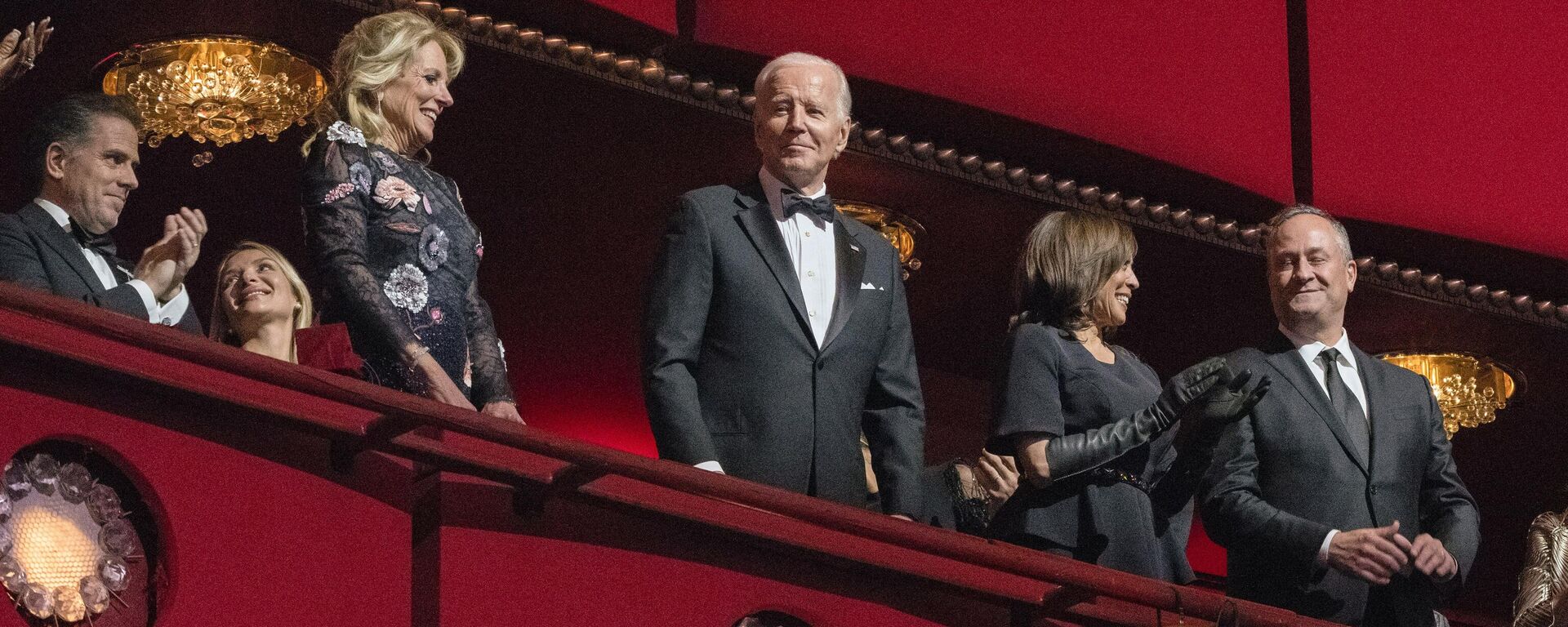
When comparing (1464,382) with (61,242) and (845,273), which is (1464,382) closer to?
(845,273)

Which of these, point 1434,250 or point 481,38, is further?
point 1434,250

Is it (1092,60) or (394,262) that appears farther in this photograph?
(1092,60)

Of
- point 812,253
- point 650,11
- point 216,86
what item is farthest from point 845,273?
point 216,86

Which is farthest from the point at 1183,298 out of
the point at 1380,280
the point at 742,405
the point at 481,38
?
the point at 742,405

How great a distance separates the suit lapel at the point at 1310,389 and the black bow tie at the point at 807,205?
2.51ft

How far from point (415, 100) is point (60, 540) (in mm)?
1078

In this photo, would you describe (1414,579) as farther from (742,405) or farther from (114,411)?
(114,411)

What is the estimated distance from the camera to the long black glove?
Answer: 3.22m

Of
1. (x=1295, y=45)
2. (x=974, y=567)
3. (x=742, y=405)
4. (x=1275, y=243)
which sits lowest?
(x=974, y=567)

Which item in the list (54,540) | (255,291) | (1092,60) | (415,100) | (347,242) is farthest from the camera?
(1092,60)

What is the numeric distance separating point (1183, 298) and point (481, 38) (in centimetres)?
216

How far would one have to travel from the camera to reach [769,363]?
3.15 m

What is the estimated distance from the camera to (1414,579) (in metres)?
3.37

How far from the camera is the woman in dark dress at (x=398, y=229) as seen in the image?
10.2 ft
